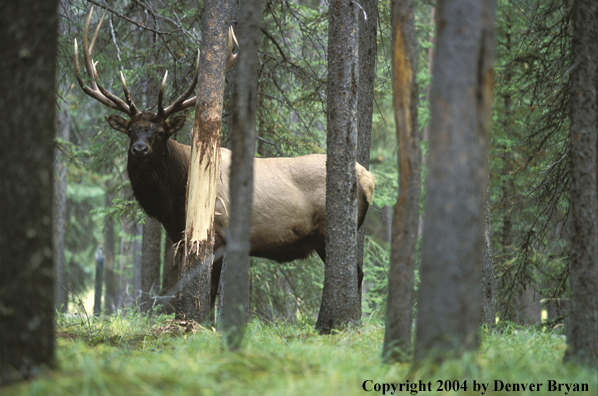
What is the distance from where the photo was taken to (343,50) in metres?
5.58

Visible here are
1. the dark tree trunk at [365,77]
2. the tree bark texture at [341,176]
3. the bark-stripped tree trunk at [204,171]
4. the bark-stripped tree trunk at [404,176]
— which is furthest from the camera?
the dark tree trunk at [365,77]

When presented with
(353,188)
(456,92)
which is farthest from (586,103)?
(353,188)

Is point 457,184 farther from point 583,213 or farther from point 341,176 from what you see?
point 341,176

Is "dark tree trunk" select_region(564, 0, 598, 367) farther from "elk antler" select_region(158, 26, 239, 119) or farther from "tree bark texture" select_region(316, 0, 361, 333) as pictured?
"elk antler" select_region(158, 26, 239, 119)

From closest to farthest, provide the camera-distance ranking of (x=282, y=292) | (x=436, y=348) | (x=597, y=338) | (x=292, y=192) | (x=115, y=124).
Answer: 1. (x=436, y=348)
2. (x=597, y=338)
3. (x=115, y=124)
4. (x=292, y=192)
5. (x=282, y=292)

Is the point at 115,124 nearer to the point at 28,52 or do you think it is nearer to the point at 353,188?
the point at 353,188

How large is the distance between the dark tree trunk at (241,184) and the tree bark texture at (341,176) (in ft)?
6.01

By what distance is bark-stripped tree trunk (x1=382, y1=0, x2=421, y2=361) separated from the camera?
13.1 ft

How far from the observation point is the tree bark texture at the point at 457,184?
319cm

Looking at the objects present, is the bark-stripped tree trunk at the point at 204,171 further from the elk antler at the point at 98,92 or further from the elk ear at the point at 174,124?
the elk antler at the point at 98,92

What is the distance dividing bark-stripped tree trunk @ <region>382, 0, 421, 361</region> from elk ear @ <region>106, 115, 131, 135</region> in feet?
14.8

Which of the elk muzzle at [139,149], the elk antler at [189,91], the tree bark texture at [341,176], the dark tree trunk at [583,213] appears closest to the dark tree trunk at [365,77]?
the elk antler at [189,91]

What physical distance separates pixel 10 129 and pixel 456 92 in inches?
105

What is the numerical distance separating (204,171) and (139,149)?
102 centimetres
